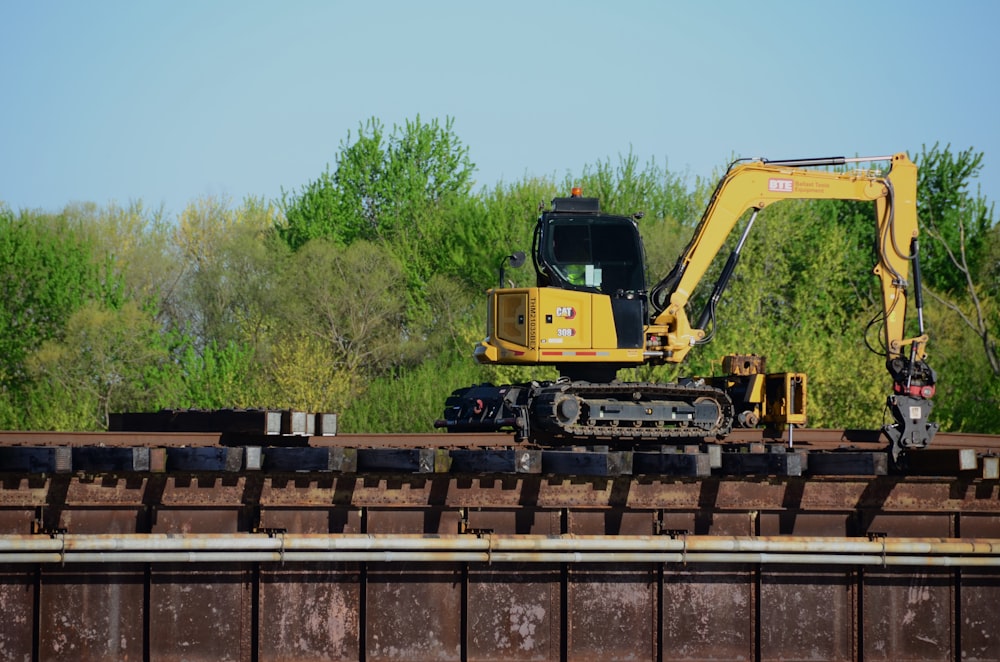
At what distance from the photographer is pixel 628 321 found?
18.3m

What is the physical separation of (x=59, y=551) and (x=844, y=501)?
24.1 ft

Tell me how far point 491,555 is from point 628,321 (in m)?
7.17

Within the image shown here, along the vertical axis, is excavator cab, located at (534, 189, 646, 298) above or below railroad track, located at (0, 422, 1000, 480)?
above

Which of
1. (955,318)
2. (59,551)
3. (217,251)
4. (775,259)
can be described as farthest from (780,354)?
(59,551)

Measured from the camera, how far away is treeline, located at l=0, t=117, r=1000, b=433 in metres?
44.6

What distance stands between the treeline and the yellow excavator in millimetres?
20738

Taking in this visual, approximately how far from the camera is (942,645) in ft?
40.8

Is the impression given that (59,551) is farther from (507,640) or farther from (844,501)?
(844,501)

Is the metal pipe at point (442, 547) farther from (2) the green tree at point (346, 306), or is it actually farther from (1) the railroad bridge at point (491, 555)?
(2) the green tree at point (346, 306)

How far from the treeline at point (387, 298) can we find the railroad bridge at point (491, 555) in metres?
27.6

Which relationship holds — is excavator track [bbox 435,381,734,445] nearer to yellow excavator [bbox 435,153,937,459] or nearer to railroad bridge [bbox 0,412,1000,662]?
yellow excavator [bbox 435,153,937,459]

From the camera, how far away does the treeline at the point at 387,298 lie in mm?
44594

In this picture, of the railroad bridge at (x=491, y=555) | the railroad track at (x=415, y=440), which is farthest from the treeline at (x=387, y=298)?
the railroad bridge at (x=491, y=555)

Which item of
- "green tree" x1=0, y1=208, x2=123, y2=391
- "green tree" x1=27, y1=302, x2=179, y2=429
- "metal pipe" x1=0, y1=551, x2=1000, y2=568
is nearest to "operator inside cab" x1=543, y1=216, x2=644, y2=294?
"metal pipe" x1=0, y1=551, x2=1000, y2=568
